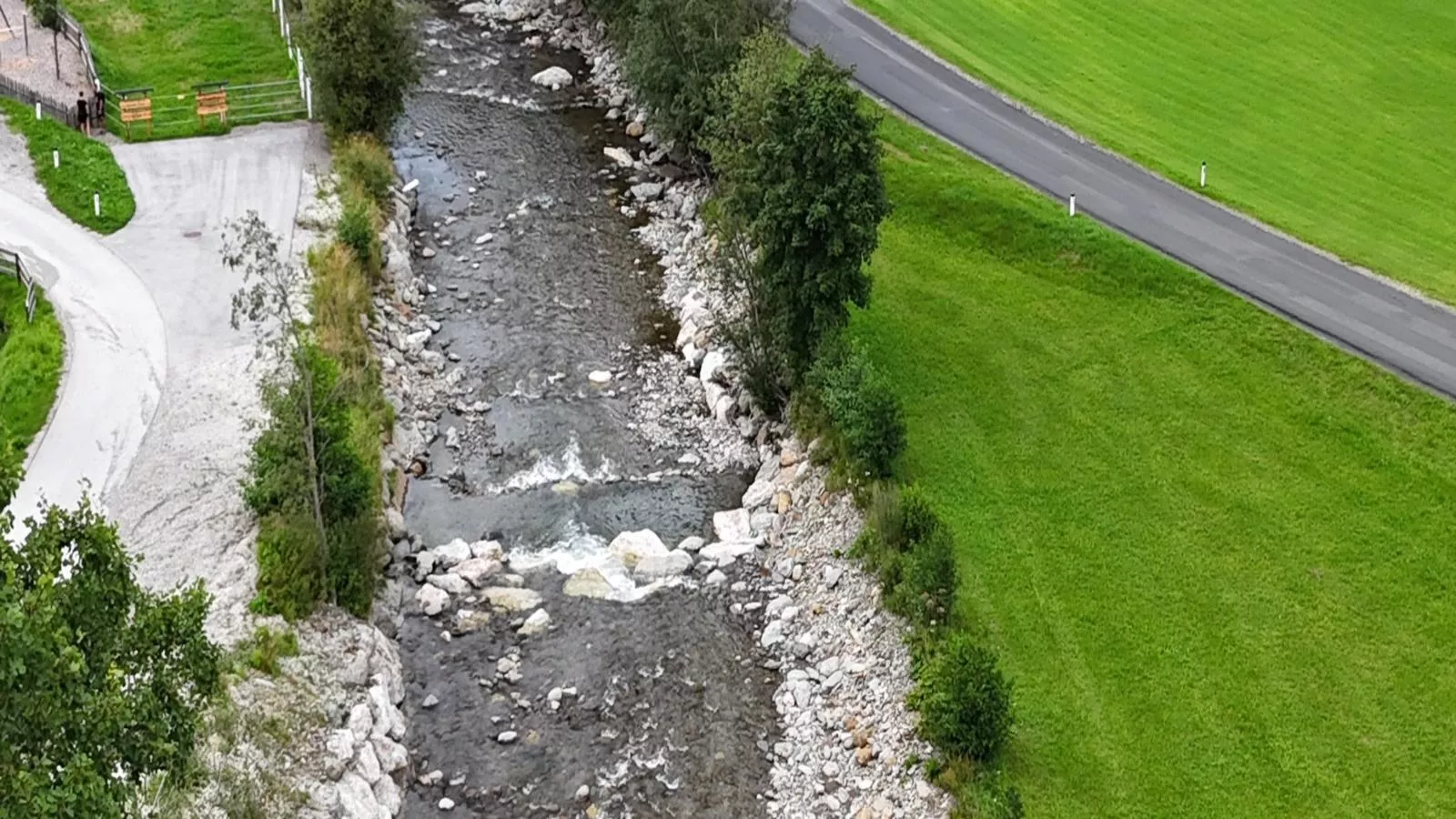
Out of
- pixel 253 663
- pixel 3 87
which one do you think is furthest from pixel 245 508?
pixel 3 87

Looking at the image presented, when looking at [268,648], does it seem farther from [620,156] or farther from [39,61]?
[39,61]

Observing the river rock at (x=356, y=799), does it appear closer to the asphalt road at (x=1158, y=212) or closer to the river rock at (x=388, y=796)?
the river rock at (x=388, y=796)

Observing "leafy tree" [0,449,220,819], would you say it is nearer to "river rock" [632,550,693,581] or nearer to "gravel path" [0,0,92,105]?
"river rock" [632,550,693,581]

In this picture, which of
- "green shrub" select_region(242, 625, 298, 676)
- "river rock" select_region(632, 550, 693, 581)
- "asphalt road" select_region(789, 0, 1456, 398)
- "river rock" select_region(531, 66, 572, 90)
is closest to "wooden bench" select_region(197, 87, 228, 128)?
"river rock" select_region(531, 66, 572, 90)

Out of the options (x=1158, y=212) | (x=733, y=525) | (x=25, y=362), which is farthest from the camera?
(x=1158, y=212)

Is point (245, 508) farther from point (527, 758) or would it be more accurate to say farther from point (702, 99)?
point (702, 99)

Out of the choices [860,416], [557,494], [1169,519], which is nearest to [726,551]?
[860,416]
